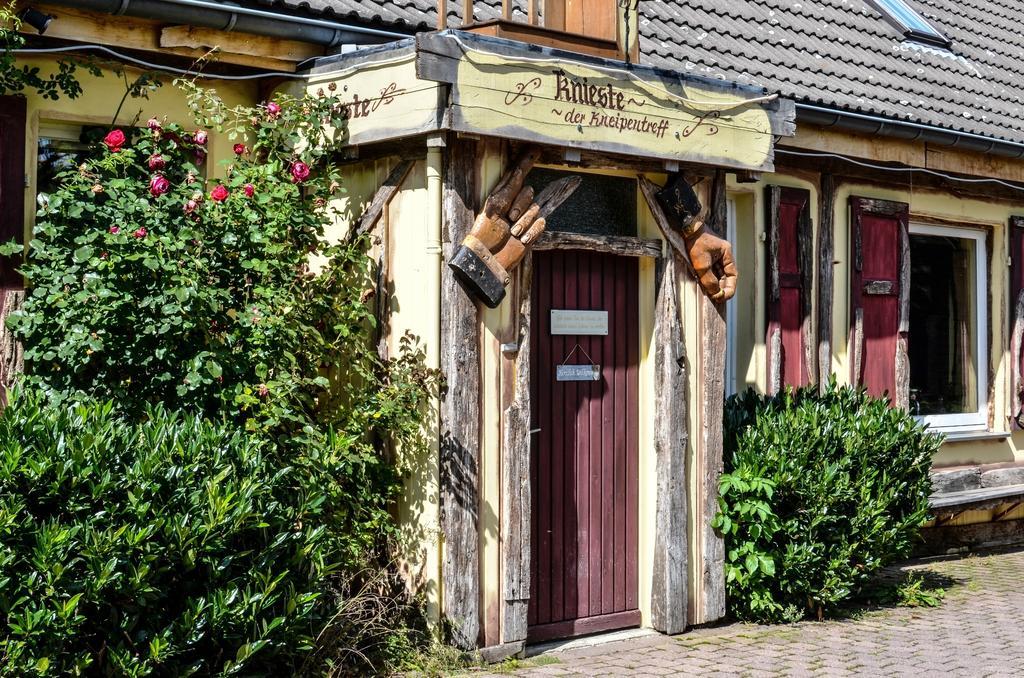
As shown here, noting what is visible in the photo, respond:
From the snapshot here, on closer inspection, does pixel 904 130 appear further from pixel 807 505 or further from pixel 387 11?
pixel 387 11

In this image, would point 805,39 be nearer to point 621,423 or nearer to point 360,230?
point 621,423

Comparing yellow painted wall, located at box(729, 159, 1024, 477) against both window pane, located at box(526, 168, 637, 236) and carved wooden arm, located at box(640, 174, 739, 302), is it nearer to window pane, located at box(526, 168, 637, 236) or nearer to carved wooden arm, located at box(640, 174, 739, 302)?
carved wooden arm, located at box(640, 174, 739, 302)

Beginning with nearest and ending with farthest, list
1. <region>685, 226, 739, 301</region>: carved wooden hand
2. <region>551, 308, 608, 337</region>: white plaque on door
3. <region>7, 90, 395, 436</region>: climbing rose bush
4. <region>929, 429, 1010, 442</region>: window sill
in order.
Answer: <region>7, 90, 395, 436</region>: climbing rose bush
<region>551, 308, 608, 337</region>: white plaque on door
<region>685, 226, 739, 301</region>: carved wooden hand
<region>929, 429, 1010, 442</region>: window sill

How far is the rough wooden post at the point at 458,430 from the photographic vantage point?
251 inches

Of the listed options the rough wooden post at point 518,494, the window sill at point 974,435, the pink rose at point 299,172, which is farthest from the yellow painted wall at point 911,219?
the pink rose at point 299,172

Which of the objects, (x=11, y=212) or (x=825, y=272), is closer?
(x=11, y=212)

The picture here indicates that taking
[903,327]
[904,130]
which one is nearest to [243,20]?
[904,130]

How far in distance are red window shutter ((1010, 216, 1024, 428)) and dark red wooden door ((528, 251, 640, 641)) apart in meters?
5.07

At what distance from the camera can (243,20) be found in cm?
649

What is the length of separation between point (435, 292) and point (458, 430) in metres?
0.68

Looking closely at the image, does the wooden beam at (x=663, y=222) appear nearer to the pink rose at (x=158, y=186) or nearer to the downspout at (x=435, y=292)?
the downspout at (x=435, y=292)

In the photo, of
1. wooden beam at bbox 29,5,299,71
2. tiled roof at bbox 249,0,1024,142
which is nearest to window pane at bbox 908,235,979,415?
tiled roof at bbox 249,0,1024,142

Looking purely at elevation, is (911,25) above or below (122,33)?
above

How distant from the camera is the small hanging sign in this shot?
714cm
